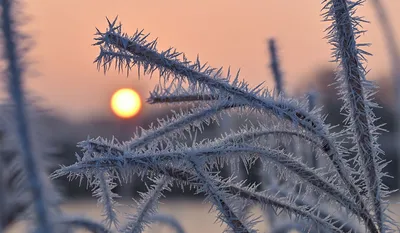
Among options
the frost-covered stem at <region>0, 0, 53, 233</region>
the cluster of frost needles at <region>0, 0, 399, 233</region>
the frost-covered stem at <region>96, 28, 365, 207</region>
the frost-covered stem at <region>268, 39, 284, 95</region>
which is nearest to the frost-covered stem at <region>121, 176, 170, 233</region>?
the cluster of frost needles at <region>0, 0, 399, 233</region>

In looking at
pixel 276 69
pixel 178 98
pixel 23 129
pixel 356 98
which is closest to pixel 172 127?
pixel 178 98

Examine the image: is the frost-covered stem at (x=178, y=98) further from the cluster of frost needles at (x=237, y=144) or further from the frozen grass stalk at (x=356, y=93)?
the frozen grass stalk at (x=356, y=93)

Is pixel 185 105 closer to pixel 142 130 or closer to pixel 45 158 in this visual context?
pixel 142 130

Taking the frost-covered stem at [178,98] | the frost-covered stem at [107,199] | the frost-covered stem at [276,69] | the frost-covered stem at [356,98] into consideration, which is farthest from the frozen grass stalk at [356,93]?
the frost-covered stem at [276,69]

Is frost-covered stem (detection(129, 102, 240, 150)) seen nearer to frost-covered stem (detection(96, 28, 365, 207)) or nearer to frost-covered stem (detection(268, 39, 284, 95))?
frost-covered stem (detection(96, 28, 365, 207))

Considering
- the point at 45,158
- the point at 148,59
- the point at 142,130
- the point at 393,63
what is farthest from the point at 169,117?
the point at 393,63

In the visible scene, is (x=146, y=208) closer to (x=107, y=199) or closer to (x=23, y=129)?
(x=107, y=199)
